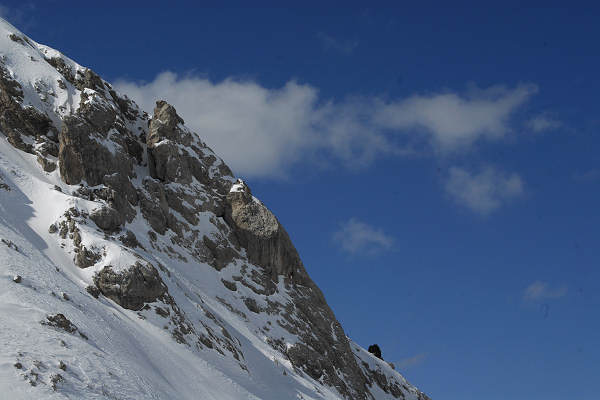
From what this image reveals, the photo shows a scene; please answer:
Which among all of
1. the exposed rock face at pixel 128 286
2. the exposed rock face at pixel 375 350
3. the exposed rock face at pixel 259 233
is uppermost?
the exposed rock face at pixel 375 350

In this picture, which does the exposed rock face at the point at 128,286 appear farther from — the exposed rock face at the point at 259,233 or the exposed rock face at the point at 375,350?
the exposed rock face at the point at 375,350

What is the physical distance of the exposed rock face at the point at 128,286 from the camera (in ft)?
164

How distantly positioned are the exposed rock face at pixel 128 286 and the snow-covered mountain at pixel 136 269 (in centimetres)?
9

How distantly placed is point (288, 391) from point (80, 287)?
20110 millimetres

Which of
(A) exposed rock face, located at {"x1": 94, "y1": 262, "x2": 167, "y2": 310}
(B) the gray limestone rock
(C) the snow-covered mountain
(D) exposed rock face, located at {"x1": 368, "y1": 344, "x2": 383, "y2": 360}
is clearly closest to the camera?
(C) the snow-covered mountain

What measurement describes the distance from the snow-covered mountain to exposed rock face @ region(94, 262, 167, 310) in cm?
9

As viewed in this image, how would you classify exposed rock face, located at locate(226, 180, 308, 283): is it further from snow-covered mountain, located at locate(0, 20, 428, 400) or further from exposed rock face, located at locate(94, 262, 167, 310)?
exposed rock face, located at locate(94, 262, 167, 310)

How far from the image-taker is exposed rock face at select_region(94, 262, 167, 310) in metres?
50.1

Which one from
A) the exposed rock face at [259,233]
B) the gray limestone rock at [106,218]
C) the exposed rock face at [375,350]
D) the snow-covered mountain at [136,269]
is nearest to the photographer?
the snow-covered mountain at [136,269]

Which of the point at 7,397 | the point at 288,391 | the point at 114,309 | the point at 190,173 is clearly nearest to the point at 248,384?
the point at 288,391

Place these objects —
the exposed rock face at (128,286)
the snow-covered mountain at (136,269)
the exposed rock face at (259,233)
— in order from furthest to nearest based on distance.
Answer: the exposed rock face at (259,233)
the exposed rock face at (128,286)
the snow-covered mountain at (136,269)

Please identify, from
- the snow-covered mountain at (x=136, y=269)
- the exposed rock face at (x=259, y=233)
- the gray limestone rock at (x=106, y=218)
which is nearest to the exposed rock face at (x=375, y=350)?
the snow-covered mountain at (x=136, y=269)

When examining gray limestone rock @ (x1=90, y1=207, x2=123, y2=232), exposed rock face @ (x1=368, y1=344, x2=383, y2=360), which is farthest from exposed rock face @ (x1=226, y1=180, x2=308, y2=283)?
exposed rock face @ (x1=368, y1=344, x2=383, y2=360)

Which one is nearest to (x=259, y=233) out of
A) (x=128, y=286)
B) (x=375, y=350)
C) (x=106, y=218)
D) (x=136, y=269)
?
(x=106, y=218)
